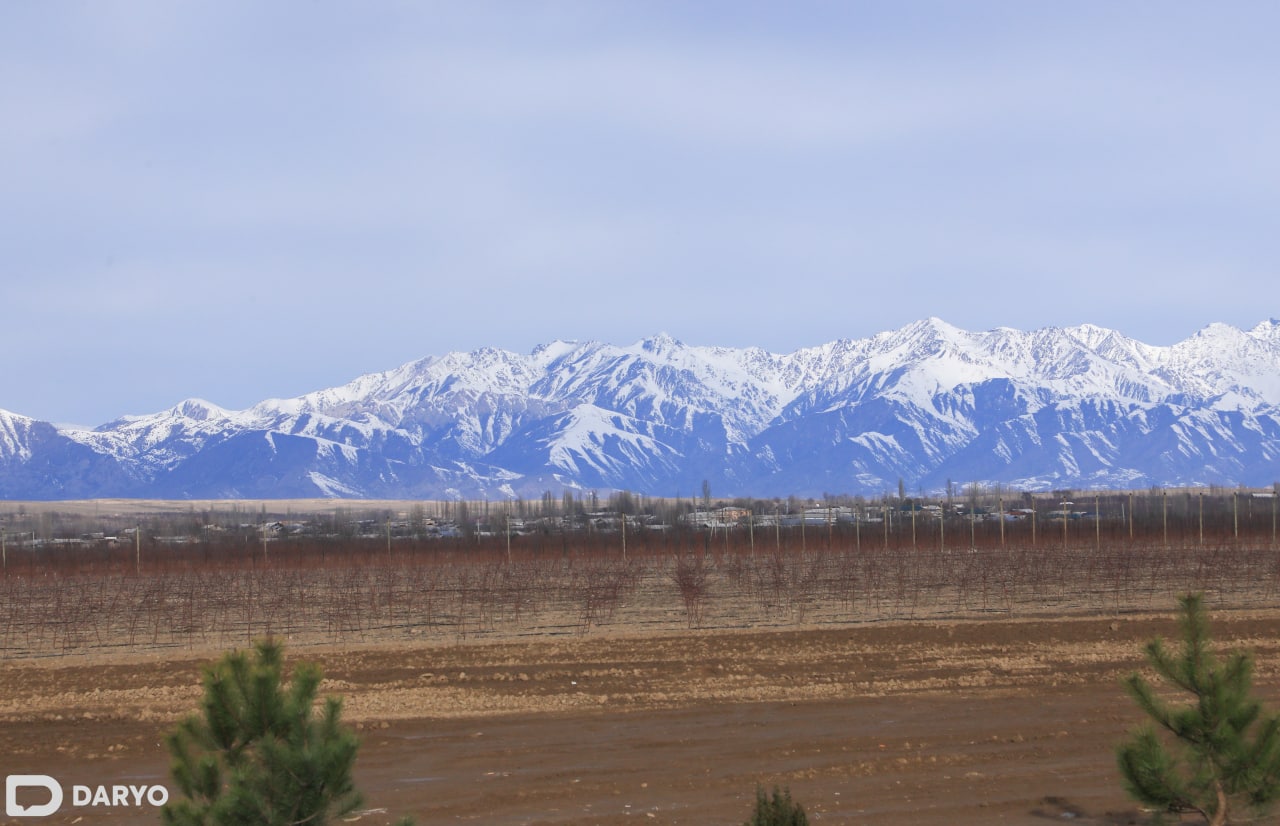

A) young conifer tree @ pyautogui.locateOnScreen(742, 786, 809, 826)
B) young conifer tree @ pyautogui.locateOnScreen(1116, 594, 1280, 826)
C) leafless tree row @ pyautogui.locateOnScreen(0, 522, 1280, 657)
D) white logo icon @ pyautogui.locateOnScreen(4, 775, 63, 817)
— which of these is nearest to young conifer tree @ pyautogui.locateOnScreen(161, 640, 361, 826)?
young conifer tree @ pyautogui.locateOnScreen(742, 786, 809, 826)

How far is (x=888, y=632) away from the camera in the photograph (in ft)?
73.0

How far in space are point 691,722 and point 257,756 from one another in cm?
852

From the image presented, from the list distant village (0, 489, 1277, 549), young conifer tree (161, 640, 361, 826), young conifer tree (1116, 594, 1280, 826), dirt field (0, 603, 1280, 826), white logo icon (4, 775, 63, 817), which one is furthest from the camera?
distant village (0, 489, 1277, 549)

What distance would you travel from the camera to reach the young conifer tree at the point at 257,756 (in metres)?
5.74

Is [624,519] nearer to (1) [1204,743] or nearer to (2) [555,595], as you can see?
(2) [555,595]

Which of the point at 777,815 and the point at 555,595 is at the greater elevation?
the point at 777,815

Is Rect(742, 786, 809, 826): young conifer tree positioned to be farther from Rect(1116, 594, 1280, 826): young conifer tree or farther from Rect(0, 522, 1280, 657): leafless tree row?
Rect(0, 522, 1280, 657): leafless tree row

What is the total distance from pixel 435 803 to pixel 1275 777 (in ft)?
21.3

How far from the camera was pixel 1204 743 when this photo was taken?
7.43 meters

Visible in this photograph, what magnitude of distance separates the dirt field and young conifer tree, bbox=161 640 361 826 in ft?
11.8

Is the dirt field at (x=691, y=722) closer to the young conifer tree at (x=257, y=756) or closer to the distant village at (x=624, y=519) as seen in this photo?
the young conifer tree at (x=257, y=756)

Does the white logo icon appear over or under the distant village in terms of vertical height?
over

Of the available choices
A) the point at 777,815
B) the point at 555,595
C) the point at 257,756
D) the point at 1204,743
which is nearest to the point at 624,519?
the point at 555,595

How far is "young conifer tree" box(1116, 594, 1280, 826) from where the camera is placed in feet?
24.0
